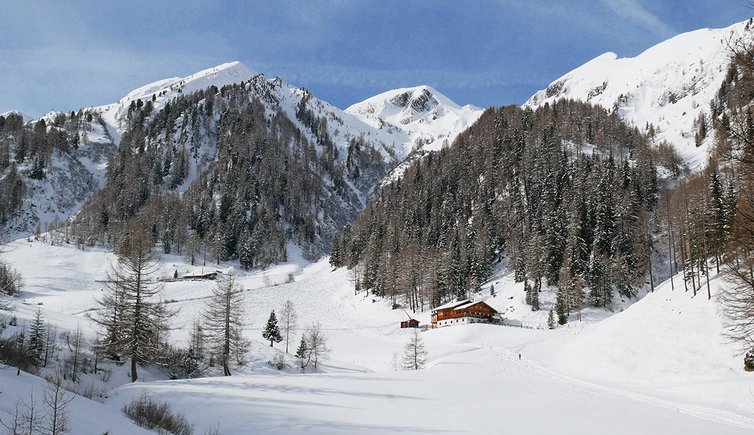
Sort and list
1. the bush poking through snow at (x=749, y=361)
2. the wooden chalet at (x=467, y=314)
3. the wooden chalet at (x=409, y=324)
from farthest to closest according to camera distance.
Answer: the wooden chalet at (x=409, y=324), the wooden chalet at (x=467, y=314), the bush poking through snow at (x=749, y=361)

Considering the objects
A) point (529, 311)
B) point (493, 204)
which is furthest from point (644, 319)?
point (493, 204)

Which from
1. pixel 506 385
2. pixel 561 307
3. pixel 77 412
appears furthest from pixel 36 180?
pixel 77 412

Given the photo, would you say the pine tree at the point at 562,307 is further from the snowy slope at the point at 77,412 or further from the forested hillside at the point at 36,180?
the forested hillside at the point at 36,180

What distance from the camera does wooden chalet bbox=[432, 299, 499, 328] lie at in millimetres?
71375

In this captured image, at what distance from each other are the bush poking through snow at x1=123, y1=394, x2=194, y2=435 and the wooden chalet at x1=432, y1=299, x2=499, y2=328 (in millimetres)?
58310

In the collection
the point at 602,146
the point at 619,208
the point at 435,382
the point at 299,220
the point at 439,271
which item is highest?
the point at 602,146

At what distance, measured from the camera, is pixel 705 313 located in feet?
117

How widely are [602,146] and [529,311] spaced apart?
8760 cm

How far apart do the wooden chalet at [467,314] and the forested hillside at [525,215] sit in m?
7.41

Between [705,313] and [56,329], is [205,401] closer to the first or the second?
[56,329]

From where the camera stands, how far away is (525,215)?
4173 inches

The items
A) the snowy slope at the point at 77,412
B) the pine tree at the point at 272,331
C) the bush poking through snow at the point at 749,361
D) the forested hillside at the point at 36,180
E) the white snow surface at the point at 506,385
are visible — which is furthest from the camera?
the forested hillside at the point at 36,180

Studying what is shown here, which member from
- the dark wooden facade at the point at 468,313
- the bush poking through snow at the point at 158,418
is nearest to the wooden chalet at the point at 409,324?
the dark wooden facade at the point at 468,313

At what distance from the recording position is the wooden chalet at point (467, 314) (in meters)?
71.4
